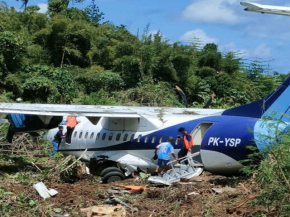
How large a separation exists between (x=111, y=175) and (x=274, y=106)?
510 centimetres

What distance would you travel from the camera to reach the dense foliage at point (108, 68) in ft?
101

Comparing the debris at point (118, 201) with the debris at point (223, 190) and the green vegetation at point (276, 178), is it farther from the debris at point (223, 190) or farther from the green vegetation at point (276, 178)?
the green vegetation at point (276, 178)

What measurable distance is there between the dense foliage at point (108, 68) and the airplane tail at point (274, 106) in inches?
581

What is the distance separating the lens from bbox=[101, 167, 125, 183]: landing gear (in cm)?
1638

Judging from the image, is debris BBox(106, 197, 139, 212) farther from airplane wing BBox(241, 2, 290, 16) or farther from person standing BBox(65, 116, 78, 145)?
person standing BBox(65, 116, 78, 145)


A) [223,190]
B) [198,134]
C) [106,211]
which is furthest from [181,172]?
[106,211]

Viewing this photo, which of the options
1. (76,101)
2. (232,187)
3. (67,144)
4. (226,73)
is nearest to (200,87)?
(226,73)

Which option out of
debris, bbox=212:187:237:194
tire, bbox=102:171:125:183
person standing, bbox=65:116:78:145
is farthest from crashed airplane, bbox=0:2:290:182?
debris, bbox=212:187:237:194

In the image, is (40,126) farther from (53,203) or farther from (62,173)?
(53,203)

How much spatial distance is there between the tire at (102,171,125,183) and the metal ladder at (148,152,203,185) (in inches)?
61.8

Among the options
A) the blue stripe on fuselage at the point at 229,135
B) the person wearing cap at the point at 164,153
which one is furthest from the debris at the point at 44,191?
the blue stripe on fuselage at the point at 229,135

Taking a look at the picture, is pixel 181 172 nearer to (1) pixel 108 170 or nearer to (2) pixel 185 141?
(2) pixel 185 141

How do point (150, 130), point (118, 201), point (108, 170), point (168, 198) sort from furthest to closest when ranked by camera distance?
point (150, 130), point (108, 170), point (168, 198), point (118, 201)

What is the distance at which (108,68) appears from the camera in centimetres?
3788
